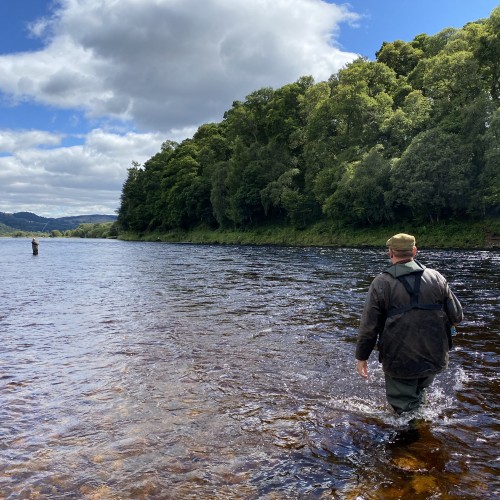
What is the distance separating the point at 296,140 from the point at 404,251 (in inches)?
2896

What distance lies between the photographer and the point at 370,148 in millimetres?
57000

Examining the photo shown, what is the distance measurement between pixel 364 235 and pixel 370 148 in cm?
1209

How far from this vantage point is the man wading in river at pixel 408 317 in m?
5.30

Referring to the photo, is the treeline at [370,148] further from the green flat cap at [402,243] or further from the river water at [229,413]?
the green flat cap at [402,243]

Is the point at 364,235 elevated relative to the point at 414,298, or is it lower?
elevated

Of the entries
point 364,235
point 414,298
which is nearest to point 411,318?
point 414,298

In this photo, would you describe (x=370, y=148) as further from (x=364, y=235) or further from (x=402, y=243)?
(x=402, y=243)

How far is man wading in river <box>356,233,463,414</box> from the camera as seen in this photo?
5305 millimetres

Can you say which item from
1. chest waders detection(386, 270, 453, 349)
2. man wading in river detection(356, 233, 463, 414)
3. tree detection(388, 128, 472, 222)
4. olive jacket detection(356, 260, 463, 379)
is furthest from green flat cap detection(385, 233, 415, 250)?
tree detection(388, 128, 472, 222)

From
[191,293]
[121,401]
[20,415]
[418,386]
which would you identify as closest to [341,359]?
[418,386]

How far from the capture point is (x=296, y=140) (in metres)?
75.9

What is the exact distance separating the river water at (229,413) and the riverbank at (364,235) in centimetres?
3516

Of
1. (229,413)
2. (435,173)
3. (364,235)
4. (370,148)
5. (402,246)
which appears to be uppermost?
(370,148)

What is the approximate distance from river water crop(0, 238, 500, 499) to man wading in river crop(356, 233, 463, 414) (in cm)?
105
